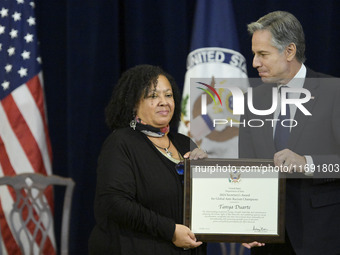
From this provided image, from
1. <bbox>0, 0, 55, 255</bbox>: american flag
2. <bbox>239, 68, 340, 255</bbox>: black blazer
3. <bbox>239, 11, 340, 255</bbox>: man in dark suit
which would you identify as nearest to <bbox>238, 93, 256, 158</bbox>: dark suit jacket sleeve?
<bbox>239, 11, 340, 255</bbox>: man in dark suit

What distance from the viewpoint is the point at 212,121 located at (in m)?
3.57

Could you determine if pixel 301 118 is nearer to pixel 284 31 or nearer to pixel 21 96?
pixel 284 31

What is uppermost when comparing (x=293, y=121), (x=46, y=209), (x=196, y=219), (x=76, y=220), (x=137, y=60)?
(x=137, y=60)

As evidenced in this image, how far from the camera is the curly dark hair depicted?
2354 millimetres

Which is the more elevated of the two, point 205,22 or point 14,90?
point 205,22

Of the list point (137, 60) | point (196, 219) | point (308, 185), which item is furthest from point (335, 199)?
point (137, 60)

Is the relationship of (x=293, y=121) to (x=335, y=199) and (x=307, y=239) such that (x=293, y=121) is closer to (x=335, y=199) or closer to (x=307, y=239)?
(x=335, y=199)

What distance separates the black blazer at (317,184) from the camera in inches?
85.4

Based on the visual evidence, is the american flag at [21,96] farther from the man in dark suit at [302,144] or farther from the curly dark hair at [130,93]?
the man in dark suit at [302,144]

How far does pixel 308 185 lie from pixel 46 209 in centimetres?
164

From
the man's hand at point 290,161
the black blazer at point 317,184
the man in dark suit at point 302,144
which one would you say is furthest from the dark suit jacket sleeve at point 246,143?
the man's hand at point 290,161

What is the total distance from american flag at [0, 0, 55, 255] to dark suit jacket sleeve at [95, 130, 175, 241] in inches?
61.5

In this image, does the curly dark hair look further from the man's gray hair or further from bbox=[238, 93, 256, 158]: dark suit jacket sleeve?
the man's gray hair

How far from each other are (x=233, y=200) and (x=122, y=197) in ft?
1.63
